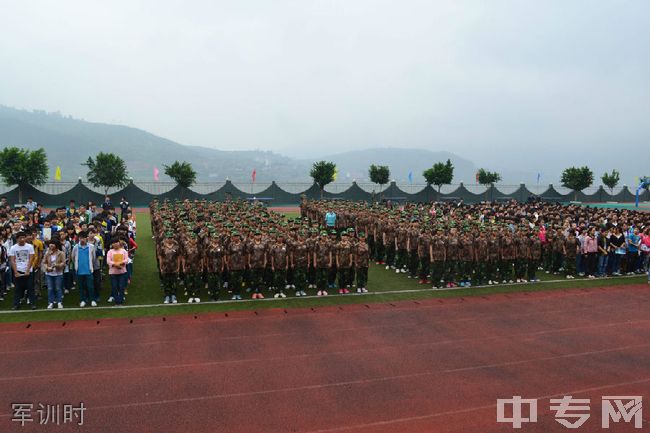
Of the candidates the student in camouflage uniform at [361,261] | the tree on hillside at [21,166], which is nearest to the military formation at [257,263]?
the student in camouflage uniform at [361,261]

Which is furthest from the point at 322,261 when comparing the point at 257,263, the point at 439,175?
the point at 439,175

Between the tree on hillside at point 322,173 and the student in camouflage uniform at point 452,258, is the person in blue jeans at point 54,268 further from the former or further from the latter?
the tree on hillside at point 322,173

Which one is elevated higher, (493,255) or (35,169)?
(35,169)

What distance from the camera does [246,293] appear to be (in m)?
12.1

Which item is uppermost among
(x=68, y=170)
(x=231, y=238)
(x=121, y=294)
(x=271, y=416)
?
(x=68, y=170)

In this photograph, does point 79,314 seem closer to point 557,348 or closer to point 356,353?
point 356,353

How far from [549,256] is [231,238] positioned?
405 inches

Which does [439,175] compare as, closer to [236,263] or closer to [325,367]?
[236,263]

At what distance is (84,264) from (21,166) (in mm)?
21416

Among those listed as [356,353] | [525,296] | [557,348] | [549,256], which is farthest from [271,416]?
[549,256]

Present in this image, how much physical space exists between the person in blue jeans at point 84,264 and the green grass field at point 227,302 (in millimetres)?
273

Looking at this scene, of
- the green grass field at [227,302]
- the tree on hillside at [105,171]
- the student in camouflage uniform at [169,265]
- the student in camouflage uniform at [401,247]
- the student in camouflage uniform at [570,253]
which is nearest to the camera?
the green grass field at [227,302]

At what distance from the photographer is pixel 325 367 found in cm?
764

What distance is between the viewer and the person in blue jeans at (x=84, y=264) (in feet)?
33.6
